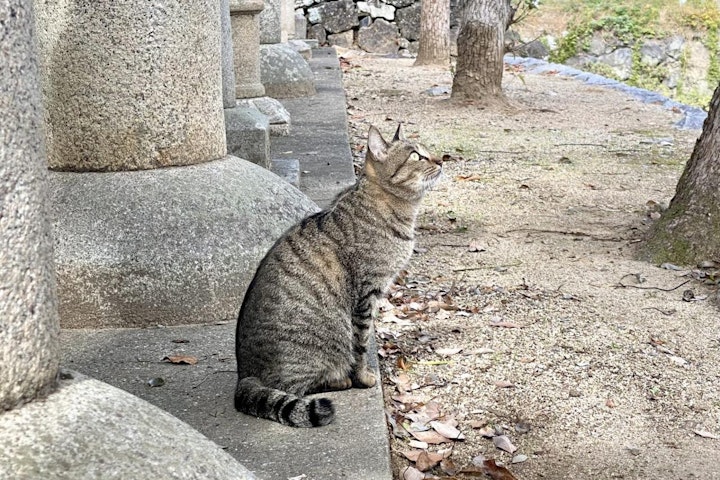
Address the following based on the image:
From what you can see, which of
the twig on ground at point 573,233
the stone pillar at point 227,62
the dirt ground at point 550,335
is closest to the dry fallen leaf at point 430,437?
the dirt ground at point 550,335

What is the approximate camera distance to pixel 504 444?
354 centimetres

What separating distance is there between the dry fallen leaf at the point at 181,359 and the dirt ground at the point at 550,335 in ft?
2.74

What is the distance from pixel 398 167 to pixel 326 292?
65 centimetres

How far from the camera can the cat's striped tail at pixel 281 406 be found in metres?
3.15

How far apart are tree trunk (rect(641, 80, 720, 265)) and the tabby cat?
8.01ft

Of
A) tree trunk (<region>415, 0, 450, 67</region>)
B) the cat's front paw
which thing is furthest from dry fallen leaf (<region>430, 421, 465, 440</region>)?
tree trunk (<region>415, 0, 450, 67</region>)

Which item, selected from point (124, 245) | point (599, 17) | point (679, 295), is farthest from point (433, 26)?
point (124, 245)

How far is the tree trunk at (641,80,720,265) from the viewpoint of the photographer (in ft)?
18.4

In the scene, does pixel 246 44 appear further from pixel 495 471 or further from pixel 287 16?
pixel 287 16

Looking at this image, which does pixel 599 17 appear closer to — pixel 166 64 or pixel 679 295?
pixel 679 295

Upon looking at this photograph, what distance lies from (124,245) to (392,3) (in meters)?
15.7

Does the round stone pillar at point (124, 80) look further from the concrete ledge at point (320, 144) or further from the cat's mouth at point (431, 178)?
the concrete ledge at point (320, 144)

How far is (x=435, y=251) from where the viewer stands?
6133mm

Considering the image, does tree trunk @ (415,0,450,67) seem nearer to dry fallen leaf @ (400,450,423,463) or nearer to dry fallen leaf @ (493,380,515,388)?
dry fallen leaf @ (493,380,515,388)
